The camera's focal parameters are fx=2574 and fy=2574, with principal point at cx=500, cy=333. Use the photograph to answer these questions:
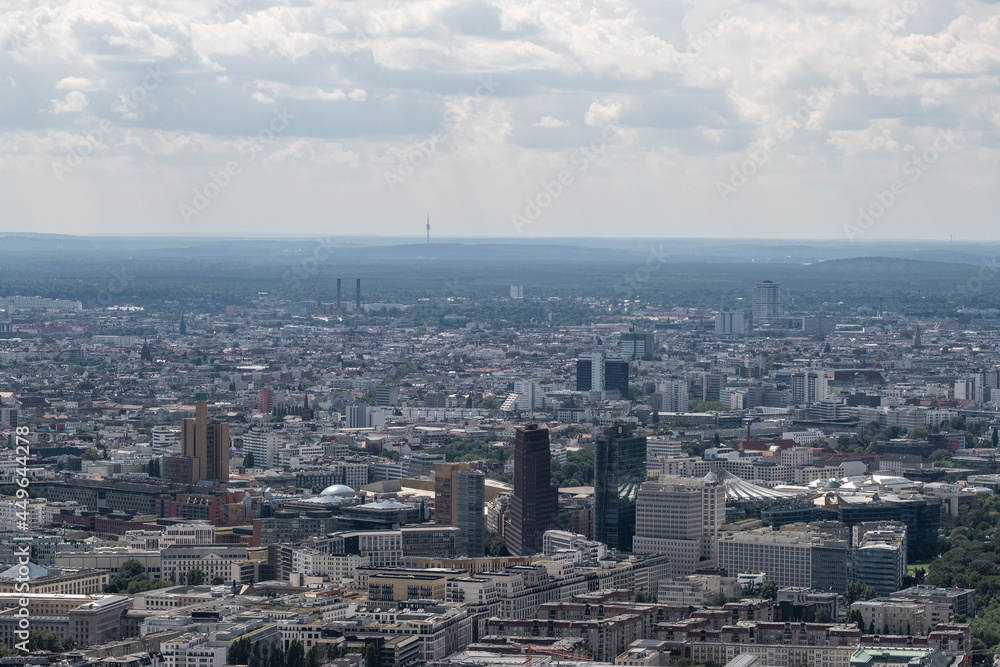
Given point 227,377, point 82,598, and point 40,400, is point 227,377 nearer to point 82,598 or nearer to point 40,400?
point 40,400

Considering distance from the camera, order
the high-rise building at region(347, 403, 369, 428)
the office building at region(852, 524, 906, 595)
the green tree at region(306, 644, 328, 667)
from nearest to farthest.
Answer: the green tree at region(306, 644, 328, 667), the office building at region(852, 524, 906, 595), the high-rise building at region(347, 403, 369, 428)

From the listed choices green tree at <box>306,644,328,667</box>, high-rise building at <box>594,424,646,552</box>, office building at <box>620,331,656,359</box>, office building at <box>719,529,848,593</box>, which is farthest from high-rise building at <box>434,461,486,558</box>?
office building at <box>620,331,656,359</box>

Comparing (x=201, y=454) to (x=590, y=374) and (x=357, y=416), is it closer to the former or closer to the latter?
(x=357, y=416)

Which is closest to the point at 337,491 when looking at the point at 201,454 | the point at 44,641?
the point at 201,454

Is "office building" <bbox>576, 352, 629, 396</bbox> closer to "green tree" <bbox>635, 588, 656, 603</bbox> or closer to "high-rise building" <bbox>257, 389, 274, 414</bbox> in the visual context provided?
"high-rise building" <bbox>257, 389, 274, 414</bbox>

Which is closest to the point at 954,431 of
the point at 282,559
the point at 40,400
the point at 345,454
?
the point at 345,454
